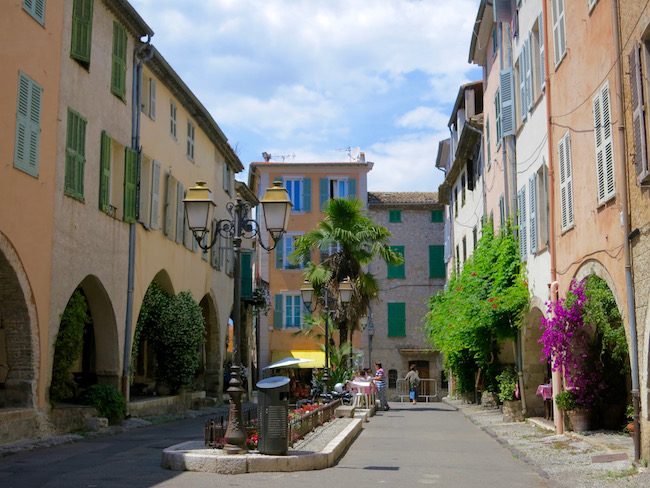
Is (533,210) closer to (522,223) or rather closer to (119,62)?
(522,223)

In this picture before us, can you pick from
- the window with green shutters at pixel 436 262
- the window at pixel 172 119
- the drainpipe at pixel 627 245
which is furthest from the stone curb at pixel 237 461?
the window with green shutters at pixel 436 262

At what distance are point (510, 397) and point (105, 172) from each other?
36.8 ft

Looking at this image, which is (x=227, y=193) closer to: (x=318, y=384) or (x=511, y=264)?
(x=318, y=384)

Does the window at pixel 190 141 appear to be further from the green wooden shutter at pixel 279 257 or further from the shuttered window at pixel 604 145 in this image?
the green wooden shutter at pixel 279 257

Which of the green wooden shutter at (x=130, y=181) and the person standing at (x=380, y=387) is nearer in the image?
the green wooden shutter at (x=130, y=181)

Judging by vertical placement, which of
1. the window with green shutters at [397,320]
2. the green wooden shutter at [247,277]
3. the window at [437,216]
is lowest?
the window with green shutters at [397,320]

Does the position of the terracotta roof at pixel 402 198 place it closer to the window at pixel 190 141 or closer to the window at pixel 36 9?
the window at pixel 190 141

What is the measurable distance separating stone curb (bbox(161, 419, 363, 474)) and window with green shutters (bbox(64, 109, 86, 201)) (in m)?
7.40

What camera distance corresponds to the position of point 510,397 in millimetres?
22234

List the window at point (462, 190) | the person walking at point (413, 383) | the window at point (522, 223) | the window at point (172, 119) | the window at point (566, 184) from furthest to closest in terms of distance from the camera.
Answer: the person walking at point (413, 383)
the window at point (462, 190)
the window at point (172, 119)
the window at point (522, 223)
the window at point (566, 184)

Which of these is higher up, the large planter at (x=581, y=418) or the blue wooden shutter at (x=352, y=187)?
the blue wooden shutter at (x=352, y=187)

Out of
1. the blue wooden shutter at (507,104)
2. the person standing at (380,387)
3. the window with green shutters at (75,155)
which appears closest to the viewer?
the window with green shutters at (75,155)

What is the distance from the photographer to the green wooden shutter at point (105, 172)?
19.6m

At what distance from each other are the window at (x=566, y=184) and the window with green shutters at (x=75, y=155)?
949cm
